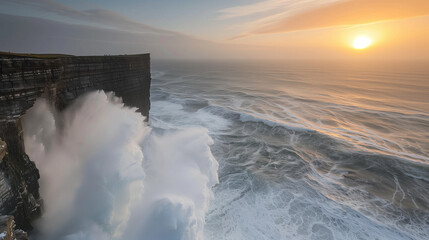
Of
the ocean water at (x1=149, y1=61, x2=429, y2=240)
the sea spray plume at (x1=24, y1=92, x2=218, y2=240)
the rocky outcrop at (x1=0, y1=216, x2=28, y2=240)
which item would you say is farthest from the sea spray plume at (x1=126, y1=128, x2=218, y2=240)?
the rocky outcrop at (x1=0, y1=216, x2=28, y2=240)

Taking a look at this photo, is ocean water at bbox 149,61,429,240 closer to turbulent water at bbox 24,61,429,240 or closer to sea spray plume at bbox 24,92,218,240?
turbulent water at bbox 24,61,429,240

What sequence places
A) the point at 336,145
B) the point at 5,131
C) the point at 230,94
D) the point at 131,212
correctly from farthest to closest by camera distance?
1. the point at 230,94
2. the point at 336,145
3. the point at 131,212
4. the point at 5,131

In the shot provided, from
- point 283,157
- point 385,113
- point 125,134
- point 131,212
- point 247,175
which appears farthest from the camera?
point 385,113

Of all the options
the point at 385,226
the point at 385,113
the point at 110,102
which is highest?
the point at 110,102

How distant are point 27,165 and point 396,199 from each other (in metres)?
16.6

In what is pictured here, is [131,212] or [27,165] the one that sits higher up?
[27,165]

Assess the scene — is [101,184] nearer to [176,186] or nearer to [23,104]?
[176,186]

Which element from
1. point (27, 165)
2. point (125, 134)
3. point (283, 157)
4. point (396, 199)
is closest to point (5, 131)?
point (27, 165)

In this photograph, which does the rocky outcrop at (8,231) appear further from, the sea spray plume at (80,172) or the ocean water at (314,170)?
the ocean water at (314,170)

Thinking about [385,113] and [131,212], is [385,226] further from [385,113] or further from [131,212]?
[385,113]

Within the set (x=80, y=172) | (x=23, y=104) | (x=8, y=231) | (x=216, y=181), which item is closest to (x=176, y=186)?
(x=216, y=181)

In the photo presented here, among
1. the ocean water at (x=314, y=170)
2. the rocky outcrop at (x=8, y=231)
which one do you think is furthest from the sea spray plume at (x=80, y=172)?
the ocean water at (x=314, y=170)

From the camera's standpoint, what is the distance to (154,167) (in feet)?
40.7

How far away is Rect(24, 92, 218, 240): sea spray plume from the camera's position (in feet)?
26.6
